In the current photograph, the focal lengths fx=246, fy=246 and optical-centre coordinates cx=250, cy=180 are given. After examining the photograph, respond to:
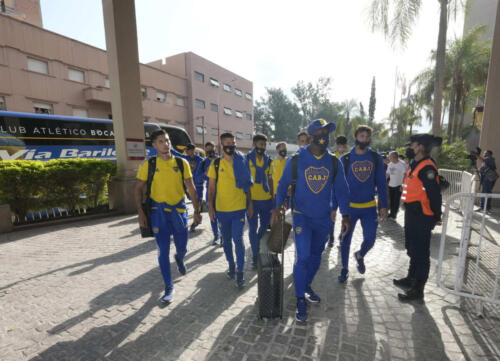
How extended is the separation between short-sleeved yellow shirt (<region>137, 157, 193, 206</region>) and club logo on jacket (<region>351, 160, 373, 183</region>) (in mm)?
2486

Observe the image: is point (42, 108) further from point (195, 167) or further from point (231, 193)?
point (231, 193)

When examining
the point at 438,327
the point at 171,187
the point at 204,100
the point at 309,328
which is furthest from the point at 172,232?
the point at 204,100

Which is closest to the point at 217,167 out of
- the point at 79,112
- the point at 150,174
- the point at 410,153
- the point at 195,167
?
the point at 150,174

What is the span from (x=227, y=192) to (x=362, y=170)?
196 cm

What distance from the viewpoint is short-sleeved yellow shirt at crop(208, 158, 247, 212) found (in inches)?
135

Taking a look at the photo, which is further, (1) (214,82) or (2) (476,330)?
(1) (214,82)

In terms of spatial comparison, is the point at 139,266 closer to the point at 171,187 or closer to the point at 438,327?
the point at 171,187

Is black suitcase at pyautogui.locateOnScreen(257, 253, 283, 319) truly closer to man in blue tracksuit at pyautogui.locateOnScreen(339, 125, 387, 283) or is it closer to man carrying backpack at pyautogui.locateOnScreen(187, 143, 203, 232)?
man in blue tracksuit at pyautogui.locateOnScreen(339, 125, 387, 283)

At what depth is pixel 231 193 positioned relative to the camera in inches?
135

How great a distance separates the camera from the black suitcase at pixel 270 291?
267cm

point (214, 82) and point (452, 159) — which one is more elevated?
point (214, 82)

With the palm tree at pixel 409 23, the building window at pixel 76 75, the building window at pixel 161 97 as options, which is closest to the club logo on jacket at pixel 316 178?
the palm tree at pixel 409 23

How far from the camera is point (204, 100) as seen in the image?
108 ft

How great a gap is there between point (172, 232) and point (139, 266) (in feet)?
4.92
